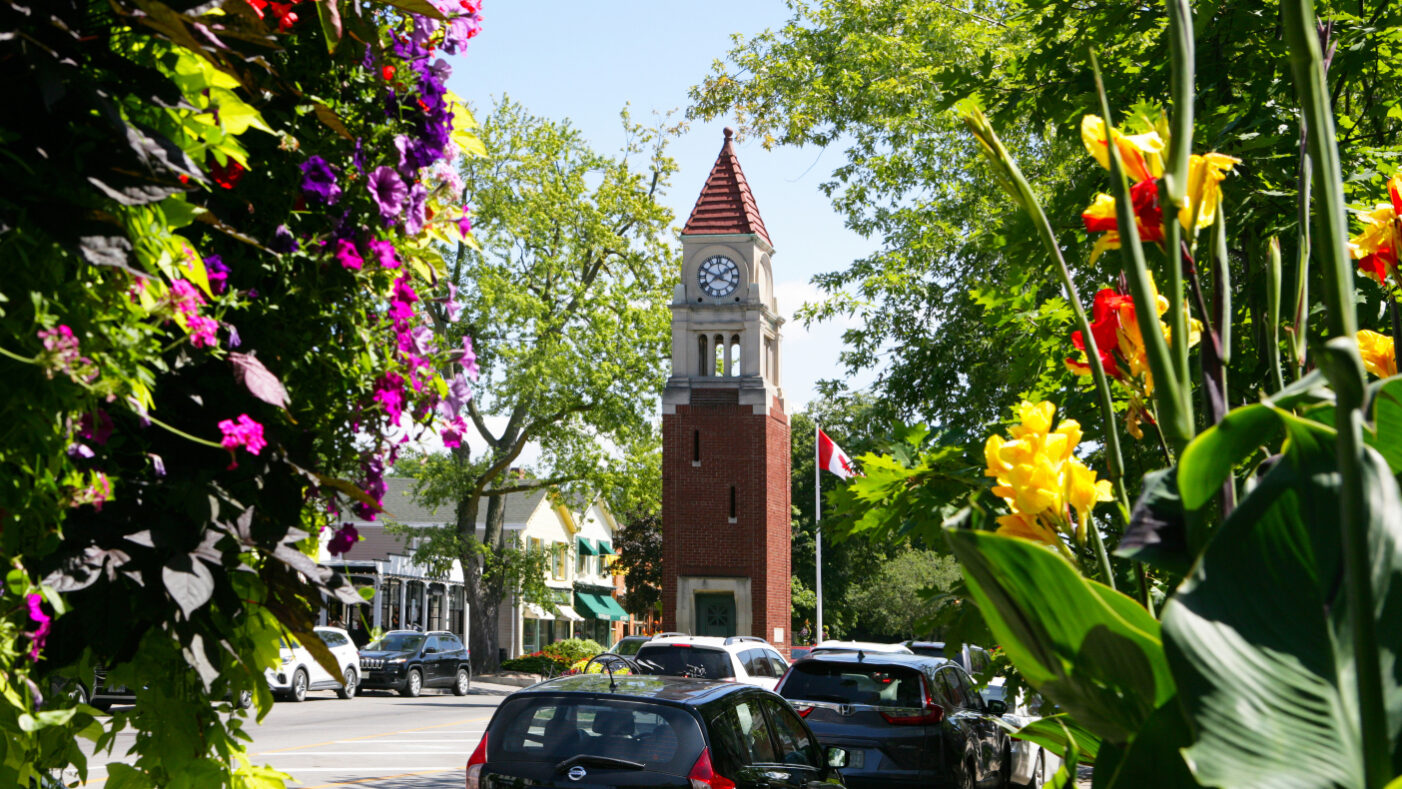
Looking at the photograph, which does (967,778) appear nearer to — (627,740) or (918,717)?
(918,717)

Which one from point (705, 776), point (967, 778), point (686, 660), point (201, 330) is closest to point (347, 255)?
point (201, 330)

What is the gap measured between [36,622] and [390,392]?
0.83 m

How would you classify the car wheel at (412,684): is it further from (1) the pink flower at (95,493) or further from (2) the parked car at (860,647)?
(1) the pink flower at (95,493)

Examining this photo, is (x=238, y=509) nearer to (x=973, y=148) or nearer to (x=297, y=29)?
(x=297, y=29)

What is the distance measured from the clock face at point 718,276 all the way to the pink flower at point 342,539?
38.9m

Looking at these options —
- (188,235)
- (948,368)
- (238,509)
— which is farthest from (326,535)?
(948,368)

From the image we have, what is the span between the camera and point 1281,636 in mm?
920

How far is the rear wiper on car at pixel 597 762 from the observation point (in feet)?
22.1

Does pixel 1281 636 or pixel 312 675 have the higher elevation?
pixel 1281 636

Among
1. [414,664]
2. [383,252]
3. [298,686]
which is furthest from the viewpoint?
[414,664]

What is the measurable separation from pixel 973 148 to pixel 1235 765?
16.1 meters

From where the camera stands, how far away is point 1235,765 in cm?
90

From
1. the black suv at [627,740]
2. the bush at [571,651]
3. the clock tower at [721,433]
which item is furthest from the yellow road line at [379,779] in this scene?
the clock tower at [721,433]

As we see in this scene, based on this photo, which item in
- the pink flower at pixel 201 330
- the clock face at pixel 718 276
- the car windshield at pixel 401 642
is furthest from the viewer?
the clock face at pixel 718 276
